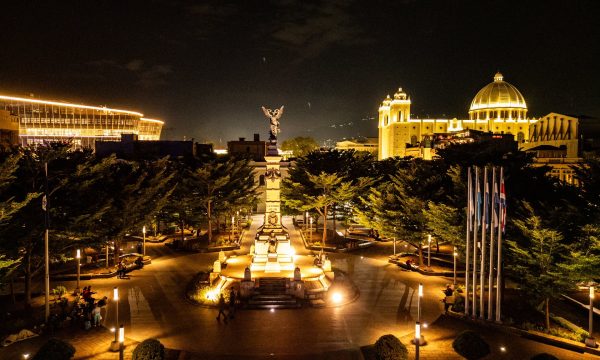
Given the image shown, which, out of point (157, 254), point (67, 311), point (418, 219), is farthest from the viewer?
point (157, 254)

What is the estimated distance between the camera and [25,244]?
74.0 ft

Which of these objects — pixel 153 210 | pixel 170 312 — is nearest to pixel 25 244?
pixel 170 312

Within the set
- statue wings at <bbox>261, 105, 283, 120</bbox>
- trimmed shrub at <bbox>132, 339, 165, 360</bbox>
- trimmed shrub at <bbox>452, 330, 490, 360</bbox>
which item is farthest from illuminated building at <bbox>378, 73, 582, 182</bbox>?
trimmed shrub at <bbox>132, 339, 165, 360</bbox>

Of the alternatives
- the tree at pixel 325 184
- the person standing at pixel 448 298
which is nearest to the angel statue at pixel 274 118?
the tree at pixel 325 184

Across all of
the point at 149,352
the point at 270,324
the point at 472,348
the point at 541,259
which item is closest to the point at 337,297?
the point at 270,324

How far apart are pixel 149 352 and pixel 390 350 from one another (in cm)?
968

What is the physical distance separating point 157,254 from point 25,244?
20.4m

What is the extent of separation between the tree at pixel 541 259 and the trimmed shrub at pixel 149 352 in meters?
17.3

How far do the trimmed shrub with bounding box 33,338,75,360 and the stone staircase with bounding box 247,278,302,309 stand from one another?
36.3 ft

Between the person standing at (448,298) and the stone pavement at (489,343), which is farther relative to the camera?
the person standing at (448,298)

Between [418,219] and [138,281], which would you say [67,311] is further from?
[418,219]

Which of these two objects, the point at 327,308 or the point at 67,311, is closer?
the point at 67,311

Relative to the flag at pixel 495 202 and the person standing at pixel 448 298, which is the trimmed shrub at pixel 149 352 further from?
the flag at pixel 495 202

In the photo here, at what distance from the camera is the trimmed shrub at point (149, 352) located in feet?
57.5
